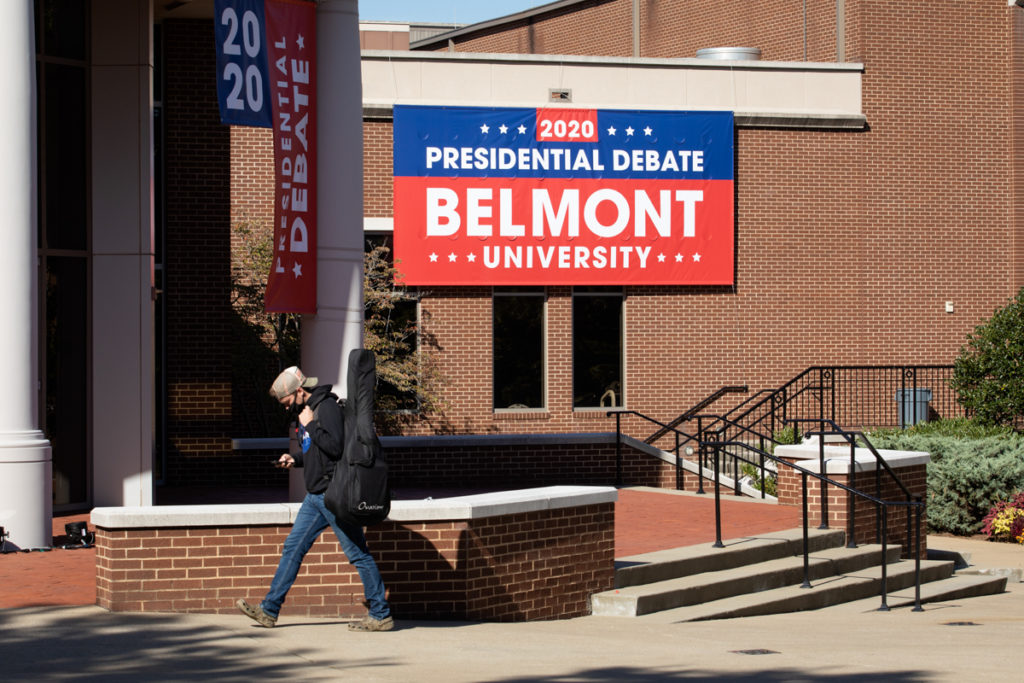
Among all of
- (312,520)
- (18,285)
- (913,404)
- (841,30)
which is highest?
(841,30)

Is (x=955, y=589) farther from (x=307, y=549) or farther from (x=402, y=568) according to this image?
(x=307, y=549)

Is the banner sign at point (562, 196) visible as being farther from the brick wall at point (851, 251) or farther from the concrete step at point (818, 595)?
the concrete step at point (818, 595)

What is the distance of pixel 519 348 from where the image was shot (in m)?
25.5

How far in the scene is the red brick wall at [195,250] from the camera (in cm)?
1844

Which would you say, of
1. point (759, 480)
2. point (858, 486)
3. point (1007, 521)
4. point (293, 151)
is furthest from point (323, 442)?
point (759, 480)

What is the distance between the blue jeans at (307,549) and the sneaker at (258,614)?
0.03 meters

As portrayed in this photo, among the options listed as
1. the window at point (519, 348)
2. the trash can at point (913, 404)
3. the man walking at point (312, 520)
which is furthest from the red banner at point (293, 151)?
the trash can at point (913, 404)

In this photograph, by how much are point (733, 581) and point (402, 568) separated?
3455 millimetres

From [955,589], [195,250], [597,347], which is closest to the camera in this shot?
[955,589]

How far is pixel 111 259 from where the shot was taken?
14312 mm

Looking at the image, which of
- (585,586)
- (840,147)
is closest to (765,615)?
(585,586)

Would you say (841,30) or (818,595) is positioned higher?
(841,30)

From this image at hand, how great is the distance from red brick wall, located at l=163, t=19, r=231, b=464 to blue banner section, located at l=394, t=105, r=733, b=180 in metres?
5.91

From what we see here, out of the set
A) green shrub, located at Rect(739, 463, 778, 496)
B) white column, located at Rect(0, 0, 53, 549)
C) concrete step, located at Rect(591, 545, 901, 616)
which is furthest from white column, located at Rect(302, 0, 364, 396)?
green shrub, located at Rect(739, 463, 778, 496)
